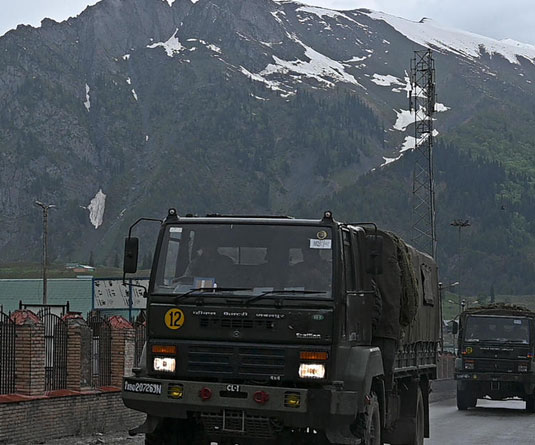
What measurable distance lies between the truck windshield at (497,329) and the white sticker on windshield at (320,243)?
21.1 meters

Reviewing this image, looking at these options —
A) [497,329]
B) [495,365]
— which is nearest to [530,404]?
[495,365]

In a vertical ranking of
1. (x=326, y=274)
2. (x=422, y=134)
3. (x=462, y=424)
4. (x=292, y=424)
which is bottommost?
(x=462, y=424)

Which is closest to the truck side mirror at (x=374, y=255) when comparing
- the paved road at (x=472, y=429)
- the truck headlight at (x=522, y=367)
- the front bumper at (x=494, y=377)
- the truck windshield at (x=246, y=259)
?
the truck windshield at (x=246, y=259)

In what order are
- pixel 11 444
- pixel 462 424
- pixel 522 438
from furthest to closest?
pixel 462 424
pixel 522 438
pixel 11 444

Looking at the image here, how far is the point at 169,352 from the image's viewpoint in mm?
11500

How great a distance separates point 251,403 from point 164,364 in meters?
1.08

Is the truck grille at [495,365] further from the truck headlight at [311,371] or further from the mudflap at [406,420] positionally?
the truck headlight at [311,371]

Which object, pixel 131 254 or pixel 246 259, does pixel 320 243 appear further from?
pixel 131 254

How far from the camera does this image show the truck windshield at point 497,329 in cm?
3156

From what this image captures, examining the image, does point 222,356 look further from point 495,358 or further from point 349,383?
point 495,358

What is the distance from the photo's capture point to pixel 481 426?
23984mm

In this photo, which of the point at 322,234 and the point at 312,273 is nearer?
the point at 312,273

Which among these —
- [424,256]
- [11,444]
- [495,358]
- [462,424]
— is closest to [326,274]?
[424,256]

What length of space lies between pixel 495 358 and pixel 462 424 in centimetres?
704
